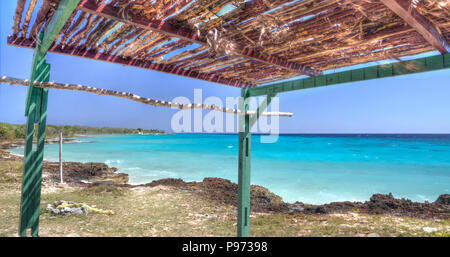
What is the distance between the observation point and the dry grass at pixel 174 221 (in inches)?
142

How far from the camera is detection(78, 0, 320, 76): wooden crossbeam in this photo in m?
1.33

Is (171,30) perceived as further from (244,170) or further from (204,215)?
(204,215)

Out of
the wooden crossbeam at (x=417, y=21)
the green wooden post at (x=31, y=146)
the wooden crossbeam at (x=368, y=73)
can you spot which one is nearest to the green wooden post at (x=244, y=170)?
the wooden crossbeam at (x=368, y=73)

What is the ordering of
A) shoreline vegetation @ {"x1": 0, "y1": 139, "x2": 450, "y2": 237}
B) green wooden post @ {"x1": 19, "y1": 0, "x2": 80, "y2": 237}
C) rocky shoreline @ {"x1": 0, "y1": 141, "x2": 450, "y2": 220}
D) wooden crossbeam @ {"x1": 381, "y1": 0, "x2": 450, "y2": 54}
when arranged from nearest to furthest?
wooden crossbeam @ {"x1": 381, "y1": 0, "x2": 450, "y2": 54}
green wooden post @ {"x1": 19, "y1": 0, "x2": 80, "y2": 237}
shoreline vegetation @ {"x1": 0, "y1": 139, "x2": 450, "y2": 237}
rocky shoreline @ {"x1": 0, "y1": 141, "x2": 450, "y2": 220}

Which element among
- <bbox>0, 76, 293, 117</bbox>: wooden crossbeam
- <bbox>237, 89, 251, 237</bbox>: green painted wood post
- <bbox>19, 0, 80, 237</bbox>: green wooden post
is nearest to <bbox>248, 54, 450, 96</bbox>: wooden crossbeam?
<bbox>237, 89, 251, 237</bbox>: green painted wood post

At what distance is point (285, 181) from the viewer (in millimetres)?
13352

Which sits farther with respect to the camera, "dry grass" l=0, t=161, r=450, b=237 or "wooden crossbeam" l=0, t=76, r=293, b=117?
"dry grass" l=0, t=161, r=450, b=237

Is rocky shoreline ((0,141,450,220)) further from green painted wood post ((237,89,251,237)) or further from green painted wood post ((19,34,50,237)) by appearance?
green painted wood post ((19,34,50,237))

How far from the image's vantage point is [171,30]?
157 centimetres

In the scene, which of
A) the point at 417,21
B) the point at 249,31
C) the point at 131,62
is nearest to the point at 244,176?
the point at 249,31

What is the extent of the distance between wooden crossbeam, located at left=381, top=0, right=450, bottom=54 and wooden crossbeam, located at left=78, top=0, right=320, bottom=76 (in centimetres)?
98

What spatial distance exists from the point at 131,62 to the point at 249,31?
117 centimetres

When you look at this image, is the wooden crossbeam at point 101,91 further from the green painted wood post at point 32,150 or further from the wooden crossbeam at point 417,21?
the wooden crossbeam at point 417,21
